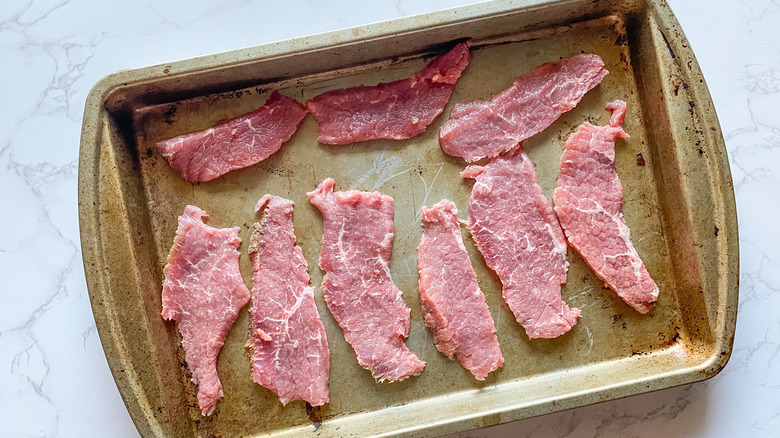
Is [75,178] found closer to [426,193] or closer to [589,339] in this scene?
[426,193]

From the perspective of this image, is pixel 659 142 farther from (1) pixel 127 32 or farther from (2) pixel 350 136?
(1) pixel 127 32

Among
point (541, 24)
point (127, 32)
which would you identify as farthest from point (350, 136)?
point (127, 32)

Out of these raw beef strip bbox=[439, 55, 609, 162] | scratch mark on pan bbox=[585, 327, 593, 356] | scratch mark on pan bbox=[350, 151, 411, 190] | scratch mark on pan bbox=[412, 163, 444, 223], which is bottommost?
scratch mark on pan bbox=[585, 327, 593, 356]

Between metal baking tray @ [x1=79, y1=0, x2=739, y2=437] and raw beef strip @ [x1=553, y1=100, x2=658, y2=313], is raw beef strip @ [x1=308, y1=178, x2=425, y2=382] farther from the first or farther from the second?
raw beef strip @ [x1=553, y1=100, x2=658, y2=313]

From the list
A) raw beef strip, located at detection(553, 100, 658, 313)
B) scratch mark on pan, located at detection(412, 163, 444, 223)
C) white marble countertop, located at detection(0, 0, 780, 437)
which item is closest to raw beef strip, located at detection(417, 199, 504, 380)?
scratch mark on pan, located at detection(412, 163, 444, 223)

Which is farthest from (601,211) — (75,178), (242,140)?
(75,178)

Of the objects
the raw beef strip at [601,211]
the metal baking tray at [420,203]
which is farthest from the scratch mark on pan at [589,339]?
the raw beef strip at [601,211]

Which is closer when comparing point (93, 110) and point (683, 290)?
point (93, 110)

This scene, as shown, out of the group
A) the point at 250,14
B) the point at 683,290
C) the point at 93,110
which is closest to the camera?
the point at 93,110
